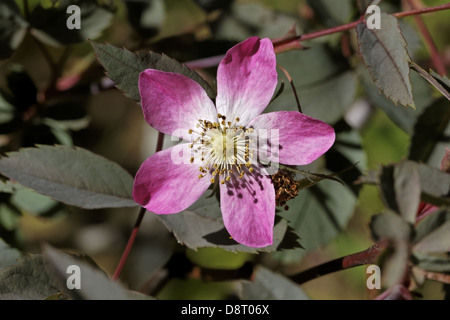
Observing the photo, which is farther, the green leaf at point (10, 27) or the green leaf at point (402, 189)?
the green leaf at point (10, 27)

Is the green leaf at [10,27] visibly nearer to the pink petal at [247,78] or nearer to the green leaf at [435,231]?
the pink petal at [247,78]

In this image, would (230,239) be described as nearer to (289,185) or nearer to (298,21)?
(289,185)

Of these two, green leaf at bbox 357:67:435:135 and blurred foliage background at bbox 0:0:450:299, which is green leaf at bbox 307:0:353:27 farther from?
green leaf at bbox 357:67:435:135

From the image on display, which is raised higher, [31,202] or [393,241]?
[31,202]

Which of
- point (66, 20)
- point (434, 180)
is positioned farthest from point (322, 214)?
point (66, 20)

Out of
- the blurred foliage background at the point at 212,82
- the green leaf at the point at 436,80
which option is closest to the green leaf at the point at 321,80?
the blurred foliage background at the point at 212,82

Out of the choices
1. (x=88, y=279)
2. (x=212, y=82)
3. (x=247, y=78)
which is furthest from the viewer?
(x=212, y=82)

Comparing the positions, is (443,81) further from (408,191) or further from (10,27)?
(10,27)
